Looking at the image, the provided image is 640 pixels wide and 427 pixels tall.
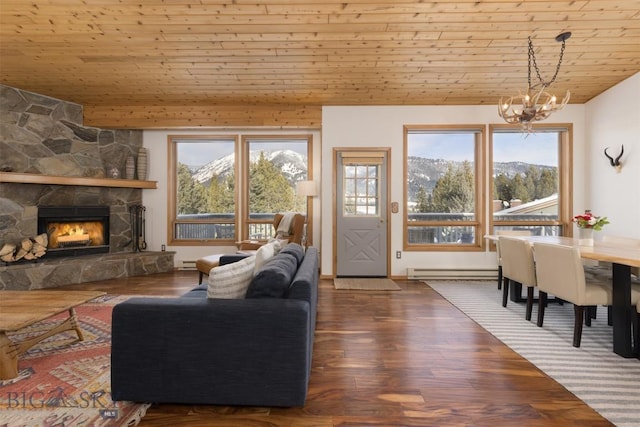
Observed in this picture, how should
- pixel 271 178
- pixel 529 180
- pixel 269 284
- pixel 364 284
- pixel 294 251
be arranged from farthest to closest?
pixel 271 178 → pixel 529 180 → pixel 364 284 → pixel 294 251 → pixel 269 284

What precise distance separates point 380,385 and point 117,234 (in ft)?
17.7

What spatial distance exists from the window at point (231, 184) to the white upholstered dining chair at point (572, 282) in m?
3.87

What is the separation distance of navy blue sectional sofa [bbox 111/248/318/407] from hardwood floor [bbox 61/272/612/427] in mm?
124

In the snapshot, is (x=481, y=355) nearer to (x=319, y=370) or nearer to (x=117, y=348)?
(x=319, y=370)

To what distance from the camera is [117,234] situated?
5617mm

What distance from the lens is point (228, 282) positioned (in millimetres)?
1882

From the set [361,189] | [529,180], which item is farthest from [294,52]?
[529,180]

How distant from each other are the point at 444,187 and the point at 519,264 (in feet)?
7.60

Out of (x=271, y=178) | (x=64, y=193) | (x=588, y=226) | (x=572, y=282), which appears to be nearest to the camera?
(x=572, y=282)

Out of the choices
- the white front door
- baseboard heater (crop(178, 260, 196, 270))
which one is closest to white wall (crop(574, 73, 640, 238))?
the white front door

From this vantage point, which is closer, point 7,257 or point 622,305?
point 622,305

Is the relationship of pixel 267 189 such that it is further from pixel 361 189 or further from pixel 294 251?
pixel 294 251

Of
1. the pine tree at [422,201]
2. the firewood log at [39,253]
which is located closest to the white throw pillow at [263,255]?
the pine tree at [422,201]

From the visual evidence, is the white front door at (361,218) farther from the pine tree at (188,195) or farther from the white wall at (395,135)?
the pine tree at (188,195)
